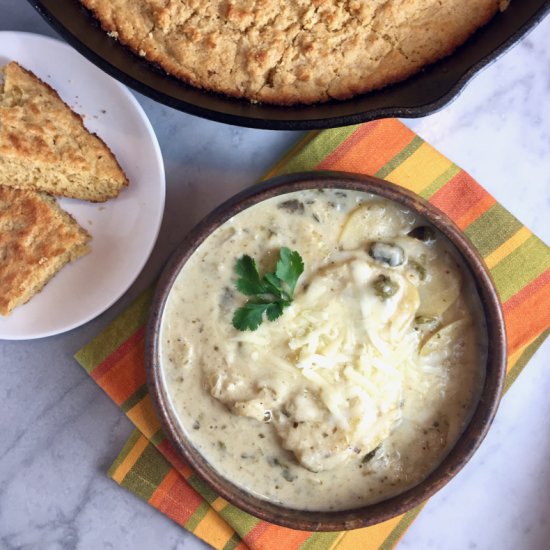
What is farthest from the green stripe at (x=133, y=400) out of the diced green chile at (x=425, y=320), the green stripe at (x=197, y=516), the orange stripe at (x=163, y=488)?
the diced green chile at (x=425, y=320)

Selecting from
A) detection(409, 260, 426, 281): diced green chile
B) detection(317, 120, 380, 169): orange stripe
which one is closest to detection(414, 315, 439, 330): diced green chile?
detection(409, 260, 426, 281): diced green chile

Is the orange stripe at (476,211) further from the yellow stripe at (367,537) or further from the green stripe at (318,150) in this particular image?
the yellow stripe at (367,537)

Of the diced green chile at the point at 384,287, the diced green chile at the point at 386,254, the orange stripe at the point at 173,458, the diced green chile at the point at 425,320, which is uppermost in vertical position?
the diced green chile at the point at 386,254

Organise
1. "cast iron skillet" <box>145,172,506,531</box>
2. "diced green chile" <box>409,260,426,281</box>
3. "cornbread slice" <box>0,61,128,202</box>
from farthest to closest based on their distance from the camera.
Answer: "cornbread slice" <box>0,61,128,202</box>, "diced green chile" <box>409,260,426,281</box>, "cast iron skillet" <box>145,172,506,531</box>

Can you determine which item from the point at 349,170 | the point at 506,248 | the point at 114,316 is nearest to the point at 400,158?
the point at 349,170

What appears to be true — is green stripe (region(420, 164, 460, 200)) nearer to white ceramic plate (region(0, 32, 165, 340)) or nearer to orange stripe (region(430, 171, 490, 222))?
orange stripe (region(430, 171, 490, 222))

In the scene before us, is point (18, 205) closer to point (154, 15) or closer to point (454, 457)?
point (154, 15)
